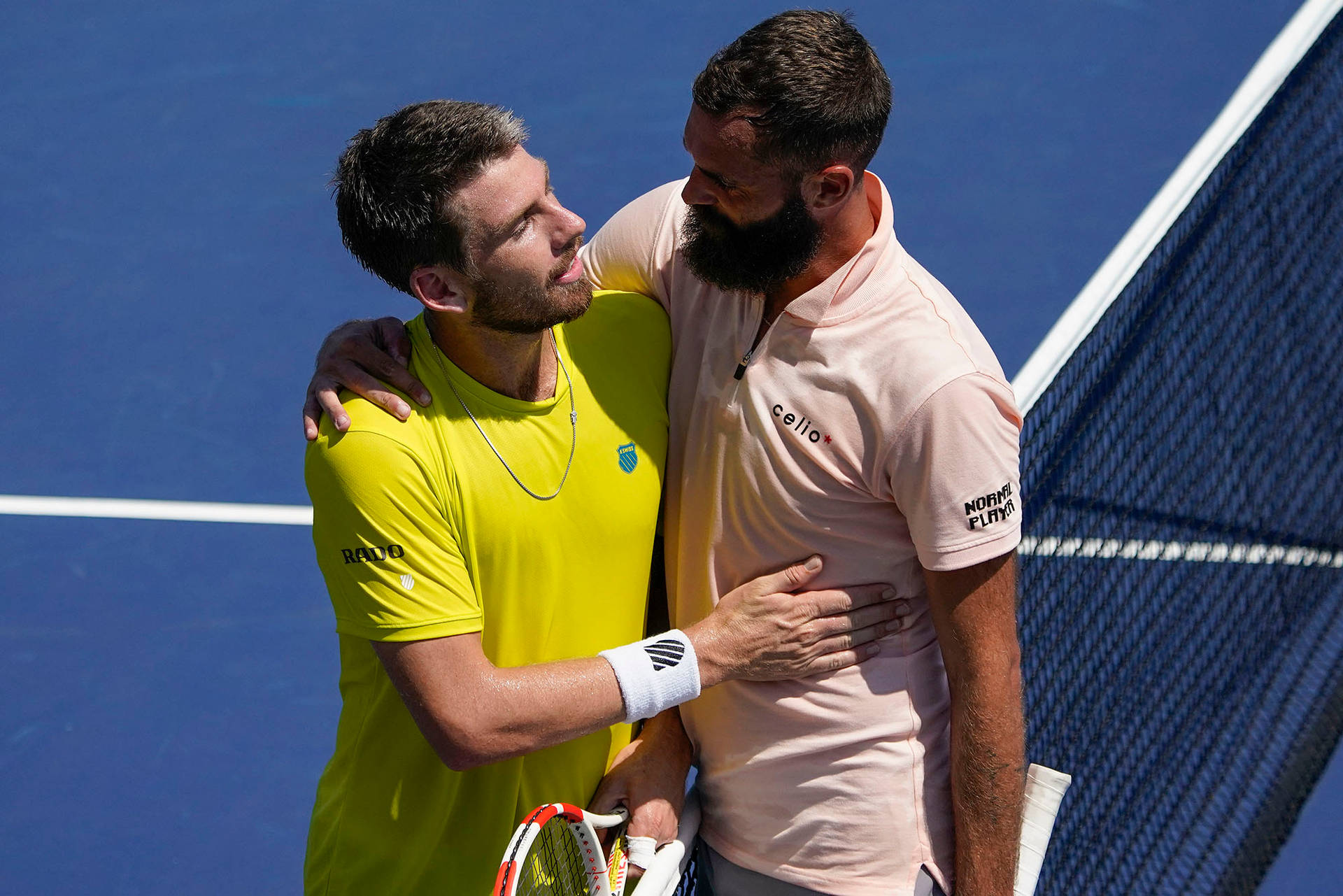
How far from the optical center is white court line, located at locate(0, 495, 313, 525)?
5.74 metres

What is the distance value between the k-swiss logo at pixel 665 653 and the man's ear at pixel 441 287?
74 cm

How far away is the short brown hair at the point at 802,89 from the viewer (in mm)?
2541

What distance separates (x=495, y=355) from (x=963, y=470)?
932 mm

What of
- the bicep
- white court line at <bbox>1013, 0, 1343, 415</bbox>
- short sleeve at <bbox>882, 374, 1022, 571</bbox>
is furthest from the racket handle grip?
white court line at <bbox>1013, 0, 1343, 415</bbox>

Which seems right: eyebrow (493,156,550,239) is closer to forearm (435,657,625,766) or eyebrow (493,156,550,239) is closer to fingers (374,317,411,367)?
fingers (374,317,411,367)

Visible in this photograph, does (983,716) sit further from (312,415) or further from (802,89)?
(312,415)

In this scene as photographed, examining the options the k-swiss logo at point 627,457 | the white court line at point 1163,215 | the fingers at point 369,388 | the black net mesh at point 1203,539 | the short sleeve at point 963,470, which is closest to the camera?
the short sleeve at point 963,470

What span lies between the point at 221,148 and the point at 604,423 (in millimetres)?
5284

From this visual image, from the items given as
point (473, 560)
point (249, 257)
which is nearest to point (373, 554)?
point (473, 560)

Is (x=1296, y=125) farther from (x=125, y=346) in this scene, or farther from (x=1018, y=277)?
(x=125, y=346)

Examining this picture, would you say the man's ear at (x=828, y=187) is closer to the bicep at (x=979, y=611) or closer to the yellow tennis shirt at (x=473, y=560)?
the yellow tennis shirt at (x=473, y=560)

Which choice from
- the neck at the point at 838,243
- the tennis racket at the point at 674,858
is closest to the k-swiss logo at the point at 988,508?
the neck at the point at 838,243

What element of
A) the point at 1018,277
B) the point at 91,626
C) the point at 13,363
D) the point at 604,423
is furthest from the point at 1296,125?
the point at 13,363

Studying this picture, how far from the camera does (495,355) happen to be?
2730mm
